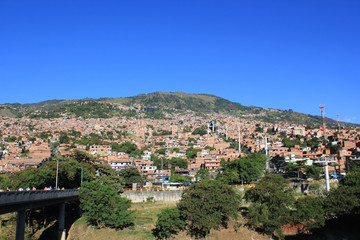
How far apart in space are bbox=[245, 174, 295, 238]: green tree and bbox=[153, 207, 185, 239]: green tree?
8561 millimetres

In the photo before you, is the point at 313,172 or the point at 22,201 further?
the point at 313,172

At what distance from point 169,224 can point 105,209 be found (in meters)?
9.14

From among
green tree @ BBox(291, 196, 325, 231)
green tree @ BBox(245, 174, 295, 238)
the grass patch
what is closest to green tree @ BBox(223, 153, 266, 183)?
green tree @ BBox(245, 174, 295, 238)

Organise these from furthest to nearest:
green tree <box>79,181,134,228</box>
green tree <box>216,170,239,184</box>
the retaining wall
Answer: green tree <box>216,170,239,184</box> → the retaining wall → green tree <box>79,181,134,228</box>

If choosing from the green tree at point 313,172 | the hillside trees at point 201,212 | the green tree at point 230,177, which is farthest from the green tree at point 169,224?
the green tree at point 313,172

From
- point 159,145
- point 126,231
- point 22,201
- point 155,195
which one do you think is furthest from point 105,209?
point 159,145

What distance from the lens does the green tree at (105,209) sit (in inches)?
1697

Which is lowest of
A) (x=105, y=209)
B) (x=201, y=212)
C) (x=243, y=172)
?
(x=105, y=209)

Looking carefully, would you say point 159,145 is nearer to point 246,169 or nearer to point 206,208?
point 246,169

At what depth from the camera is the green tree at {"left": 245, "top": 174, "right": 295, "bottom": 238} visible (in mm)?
40281

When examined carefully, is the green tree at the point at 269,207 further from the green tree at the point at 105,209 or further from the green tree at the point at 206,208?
the green tree at the point at 105,209

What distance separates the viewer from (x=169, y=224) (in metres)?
39.7

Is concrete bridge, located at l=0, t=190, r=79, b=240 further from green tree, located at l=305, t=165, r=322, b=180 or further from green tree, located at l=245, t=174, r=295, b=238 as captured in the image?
green tree, located at l=305, t=165, r=322, b=180

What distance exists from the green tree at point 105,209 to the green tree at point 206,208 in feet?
24.1
